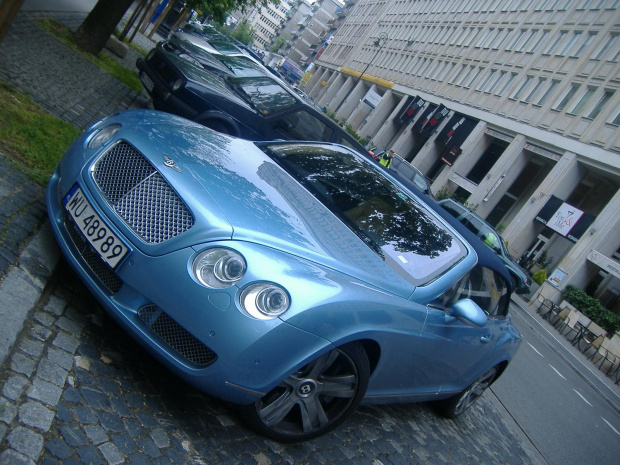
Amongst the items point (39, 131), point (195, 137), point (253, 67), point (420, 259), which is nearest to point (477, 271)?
point (420, 259)

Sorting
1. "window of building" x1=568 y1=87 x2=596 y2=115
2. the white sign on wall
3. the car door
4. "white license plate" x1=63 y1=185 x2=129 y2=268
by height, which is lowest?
"white license plate" x1=63 y1=185 x2=129 y2=268

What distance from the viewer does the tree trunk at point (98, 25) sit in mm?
12625

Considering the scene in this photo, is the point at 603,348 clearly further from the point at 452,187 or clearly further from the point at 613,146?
the point at 452,187

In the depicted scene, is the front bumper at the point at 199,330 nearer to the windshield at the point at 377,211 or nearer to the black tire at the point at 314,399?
the black tire at the point at 314,399

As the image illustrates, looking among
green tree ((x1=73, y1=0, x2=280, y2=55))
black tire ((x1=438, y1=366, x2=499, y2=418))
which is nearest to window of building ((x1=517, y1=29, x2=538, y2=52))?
green tree ((x1=73, y1=0, x2=280, y2=55))

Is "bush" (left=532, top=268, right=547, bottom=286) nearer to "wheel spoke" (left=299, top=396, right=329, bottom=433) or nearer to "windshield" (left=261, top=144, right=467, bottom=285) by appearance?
"windshield" (left=261, top=144, right=467, bottom=285)

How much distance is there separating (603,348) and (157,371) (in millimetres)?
22655

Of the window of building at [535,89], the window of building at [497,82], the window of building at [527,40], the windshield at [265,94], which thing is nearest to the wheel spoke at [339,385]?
the windshield at [265,94]

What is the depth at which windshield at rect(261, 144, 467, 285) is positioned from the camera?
3.94 meters

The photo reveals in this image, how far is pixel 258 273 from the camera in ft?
9.11

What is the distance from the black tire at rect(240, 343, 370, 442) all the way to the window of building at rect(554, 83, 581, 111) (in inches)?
1464

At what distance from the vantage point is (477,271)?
177 inches

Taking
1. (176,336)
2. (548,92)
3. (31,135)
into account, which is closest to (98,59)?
(31,135)

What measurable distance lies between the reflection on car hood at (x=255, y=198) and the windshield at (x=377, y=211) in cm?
19
